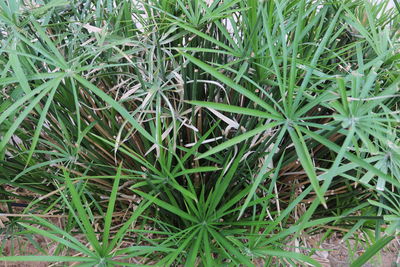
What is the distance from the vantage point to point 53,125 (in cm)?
67

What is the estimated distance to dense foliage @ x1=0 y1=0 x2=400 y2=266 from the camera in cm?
50

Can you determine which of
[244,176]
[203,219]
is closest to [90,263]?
[203,219]

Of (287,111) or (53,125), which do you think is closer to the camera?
(287,111)

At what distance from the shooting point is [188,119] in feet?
2.08

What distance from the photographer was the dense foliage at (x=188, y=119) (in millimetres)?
504

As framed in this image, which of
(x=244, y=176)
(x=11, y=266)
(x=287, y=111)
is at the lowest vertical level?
(x=11, y=266)

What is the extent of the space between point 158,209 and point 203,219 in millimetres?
128

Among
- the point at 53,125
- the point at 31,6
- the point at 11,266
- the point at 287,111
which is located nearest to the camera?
the point at 287,111

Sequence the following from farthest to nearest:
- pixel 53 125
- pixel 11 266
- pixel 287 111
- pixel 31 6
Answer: pixel 11 266
pixel 53 125
pixel 31 6
pixel 287 111

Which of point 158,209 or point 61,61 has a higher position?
point 61,61

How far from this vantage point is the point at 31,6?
57 centimetres

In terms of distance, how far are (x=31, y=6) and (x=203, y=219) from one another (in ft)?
1.27

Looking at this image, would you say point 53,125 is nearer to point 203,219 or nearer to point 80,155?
point 80,155

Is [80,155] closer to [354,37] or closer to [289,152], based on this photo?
[289,152]
